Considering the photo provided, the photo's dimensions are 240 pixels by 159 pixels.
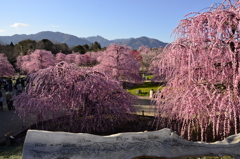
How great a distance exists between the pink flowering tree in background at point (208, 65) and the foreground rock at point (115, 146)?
65 centimetres

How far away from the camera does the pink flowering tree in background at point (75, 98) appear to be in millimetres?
6086

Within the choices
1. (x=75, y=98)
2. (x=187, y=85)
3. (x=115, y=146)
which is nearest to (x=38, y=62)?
(x=75, y=98)

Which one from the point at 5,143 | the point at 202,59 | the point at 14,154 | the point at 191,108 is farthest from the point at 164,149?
the point at 5,143

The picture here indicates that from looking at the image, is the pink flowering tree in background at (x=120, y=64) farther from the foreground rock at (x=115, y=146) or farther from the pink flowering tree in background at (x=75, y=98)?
the foreground rock at (x=115, y=146)

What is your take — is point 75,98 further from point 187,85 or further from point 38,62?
point 38,62

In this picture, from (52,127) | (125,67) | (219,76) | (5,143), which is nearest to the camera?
(219,76)

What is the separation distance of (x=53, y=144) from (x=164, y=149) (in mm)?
1991

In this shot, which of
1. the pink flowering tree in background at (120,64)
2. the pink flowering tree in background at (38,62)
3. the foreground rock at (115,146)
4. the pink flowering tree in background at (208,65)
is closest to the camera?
the foreground rock at (115,146)

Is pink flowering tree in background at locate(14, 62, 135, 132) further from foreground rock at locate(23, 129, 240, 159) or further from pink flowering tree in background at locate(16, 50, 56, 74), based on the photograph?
pink flowering tree in background at locate(16, 50, 56, 74)

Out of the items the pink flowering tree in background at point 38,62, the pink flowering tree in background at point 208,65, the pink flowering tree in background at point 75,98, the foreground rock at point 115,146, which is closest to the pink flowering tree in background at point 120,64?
the pink flowering tree in background at point 38,62

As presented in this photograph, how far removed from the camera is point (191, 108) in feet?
14.2

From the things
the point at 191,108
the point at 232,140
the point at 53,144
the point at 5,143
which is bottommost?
the point at 5,143

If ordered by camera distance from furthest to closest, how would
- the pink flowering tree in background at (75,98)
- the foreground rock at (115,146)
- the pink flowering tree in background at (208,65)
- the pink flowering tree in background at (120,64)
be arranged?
the pink flowering tree in background at (120,64) → the pink flowering tree in background at (75,98) → the pink flowering tree in background at (208,65) → the foreground rock at (115,146)

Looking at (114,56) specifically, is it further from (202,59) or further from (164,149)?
(164,149)
